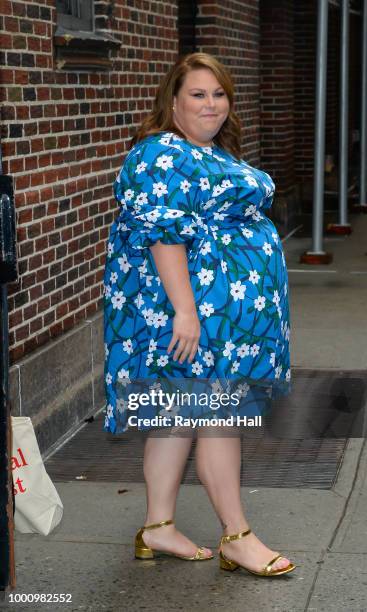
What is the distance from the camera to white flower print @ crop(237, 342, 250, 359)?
13.3ft

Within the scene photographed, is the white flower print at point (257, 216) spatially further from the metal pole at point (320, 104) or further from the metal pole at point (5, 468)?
the metal pole at point (320, 104)

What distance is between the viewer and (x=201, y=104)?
4094 mm

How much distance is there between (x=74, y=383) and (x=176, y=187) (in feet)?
8.77

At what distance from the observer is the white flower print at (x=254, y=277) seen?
403cm

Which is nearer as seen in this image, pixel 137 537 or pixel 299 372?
pixel 137 537

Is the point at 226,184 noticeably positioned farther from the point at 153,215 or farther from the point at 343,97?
the point at 343,97

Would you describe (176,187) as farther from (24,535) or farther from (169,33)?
(169,33)

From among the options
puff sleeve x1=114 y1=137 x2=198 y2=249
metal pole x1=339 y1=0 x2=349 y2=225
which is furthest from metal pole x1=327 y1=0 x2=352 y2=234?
puff sleeve x1=114 y1=137 x2=198 y2=249

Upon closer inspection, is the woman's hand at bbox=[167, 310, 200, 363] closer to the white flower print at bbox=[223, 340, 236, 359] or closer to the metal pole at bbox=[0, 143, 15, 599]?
the white flower print at bbox=[223, 340, 236, 359]

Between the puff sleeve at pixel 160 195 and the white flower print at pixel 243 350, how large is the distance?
384 millimetres

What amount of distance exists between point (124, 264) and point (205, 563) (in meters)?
1.13

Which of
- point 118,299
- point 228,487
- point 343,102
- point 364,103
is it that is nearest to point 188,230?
point 118,299

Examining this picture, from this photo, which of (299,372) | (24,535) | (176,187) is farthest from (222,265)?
(299,372)

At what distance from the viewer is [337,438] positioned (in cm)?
607
